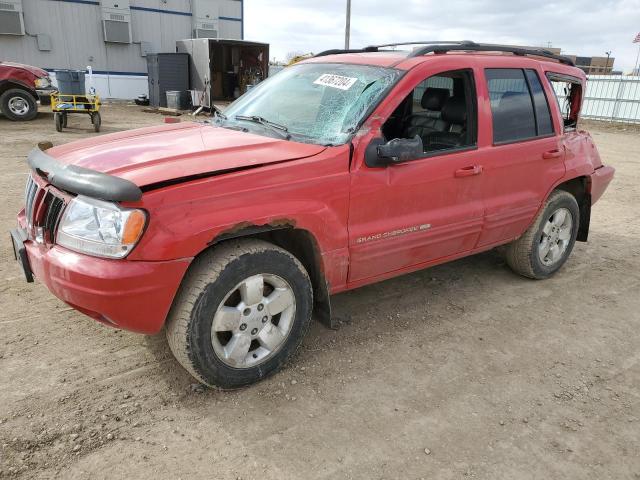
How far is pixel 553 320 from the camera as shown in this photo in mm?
3865

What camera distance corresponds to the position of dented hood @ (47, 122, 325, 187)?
2531 millimetres

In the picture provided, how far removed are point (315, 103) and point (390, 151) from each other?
735 mm

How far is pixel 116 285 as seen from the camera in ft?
7.68

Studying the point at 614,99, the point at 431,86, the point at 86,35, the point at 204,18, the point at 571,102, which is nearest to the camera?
the point at 431,86

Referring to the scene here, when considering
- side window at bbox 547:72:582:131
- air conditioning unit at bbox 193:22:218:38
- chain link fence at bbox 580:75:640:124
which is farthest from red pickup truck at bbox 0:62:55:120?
chain link fence at bbox 580:75:640:124

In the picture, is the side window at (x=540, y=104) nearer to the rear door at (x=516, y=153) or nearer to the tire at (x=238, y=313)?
the rear door at (x=516, y=153)

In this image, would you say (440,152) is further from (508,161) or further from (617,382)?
(617,382)

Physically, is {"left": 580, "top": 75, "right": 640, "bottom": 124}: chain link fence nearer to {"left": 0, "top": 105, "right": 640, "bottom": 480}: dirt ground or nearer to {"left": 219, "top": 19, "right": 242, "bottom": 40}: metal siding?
{"left": 219, "top": 19, "right": 242, "bottom": 40}: metal siding

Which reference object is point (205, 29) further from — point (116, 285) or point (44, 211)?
point (116, 285)

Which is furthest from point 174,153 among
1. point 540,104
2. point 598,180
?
point 598,180

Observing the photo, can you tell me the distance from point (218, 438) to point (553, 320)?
2.67 m

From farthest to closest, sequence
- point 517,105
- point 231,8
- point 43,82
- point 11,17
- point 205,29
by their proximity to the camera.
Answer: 1. point 231,8
2. point 205,29
3. point 11,17
4. point 43,82
5. point 517,105

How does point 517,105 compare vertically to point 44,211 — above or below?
above

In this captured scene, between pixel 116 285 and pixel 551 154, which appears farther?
pixel 551 154
